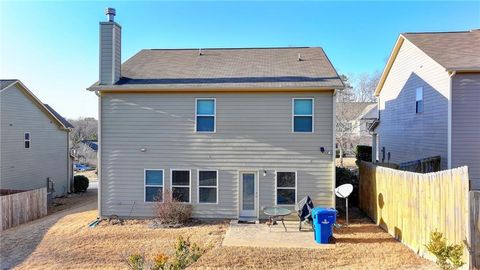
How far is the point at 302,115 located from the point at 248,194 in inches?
143

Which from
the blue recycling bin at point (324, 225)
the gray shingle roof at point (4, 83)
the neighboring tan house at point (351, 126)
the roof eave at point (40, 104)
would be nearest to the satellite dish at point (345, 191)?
the blue recycling bin at point (324, 225)

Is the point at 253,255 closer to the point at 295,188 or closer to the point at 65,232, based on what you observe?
the point at 295,188

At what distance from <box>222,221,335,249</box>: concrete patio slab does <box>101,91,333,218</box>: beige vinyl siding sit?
111 cm

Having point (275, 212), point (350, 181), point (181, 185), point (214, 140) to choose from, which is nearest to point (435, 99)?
point (350, 181)

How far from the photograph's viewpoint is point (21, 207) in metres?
14.2

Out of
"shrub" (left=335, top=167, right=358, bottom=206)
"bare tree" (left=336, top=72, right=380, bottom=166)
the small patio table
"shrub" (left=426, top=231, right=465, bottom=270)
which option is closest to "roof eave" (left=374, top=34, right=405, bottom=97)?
"bare tree" (left=336, top=72, right=380, bottom=166)

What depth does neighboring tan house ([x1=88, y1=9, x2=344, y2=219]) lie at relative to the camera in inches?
482

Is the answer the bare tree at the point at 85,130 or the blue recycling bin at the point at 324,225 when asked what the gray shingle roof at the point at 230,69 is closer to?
the blue recycling bin at the point at 324,225

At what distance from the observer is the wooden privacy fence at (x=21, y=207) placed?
43.9 ft

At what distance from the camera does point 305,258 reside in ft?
27.7

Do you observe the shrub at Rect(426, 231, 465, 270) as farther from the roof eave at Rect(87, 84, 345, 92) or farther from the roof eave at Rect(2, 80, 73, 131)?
the roof eave at Rect(2, 80, 73, 131)

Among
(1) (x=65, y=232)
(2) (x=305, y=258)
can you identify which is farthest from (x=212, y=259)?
(1) (x=65, y=232)

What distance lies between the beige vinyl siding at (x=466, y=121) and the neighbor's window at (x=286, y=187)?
5983 millimetres

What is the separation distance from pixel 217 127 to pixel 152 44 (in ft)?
23.6
